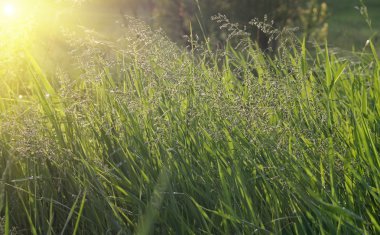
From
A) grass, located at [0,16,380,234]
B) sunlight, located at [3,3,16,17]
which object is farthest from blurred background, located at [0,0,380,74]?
grass, located at [0,16,380,234]

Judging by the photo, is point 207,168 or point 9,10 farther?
point 9,10

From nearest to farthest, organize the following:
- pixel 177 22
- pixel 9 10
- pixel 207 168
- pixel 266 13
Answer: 1. pixel 207 168
2. pixel 9 10
3. pixel 266 13
4. pixel 177 22

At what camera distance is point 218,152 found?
2.24 meters

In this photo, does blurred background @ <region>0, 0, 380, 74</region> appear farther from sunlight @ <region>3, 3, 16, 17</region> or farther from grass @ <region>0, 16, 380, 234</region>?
grass @ <region>0, 16, 380, 234</region>

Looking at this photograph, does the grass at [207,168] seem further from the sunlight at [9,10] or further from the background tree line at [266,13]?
the background tree line at [266,13]

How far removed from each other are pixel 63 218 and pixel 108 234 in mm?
287

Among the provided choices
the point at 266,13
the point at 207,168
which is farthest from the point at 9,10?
the point at 266,13

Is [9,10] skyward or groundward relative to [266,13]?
skyward

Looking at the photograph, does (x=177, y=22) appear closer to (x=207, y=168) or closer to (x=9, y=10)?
(x=9, y=10)

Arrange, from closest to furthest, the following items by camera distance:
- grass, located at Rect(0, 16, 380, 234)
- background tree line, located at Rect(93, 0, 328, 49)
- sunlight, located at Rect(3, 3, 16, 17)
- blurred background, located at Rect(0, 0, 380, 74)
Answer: grass, located at Rect(0, 16, 380, 234)
blurred background, located at Rect(0, 0, 380, 74)
sunlight, located at Rect(3, 3, 16, 17)
background tree line, located at Rect(93, 0, 328, 49)

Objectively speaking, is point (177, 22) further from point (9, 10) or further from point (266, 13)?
point (9, 10)

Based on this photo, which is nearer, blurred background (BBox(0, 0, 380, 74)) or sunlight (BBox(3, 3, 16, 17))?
blurred background (BBox(0, 0, 380, 74))

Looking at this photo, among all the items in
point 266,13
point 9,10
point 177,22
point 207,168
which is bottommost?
point 177,22

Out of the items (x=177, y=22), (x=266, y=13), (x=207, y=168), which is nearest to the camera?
(x=207, y=168)
